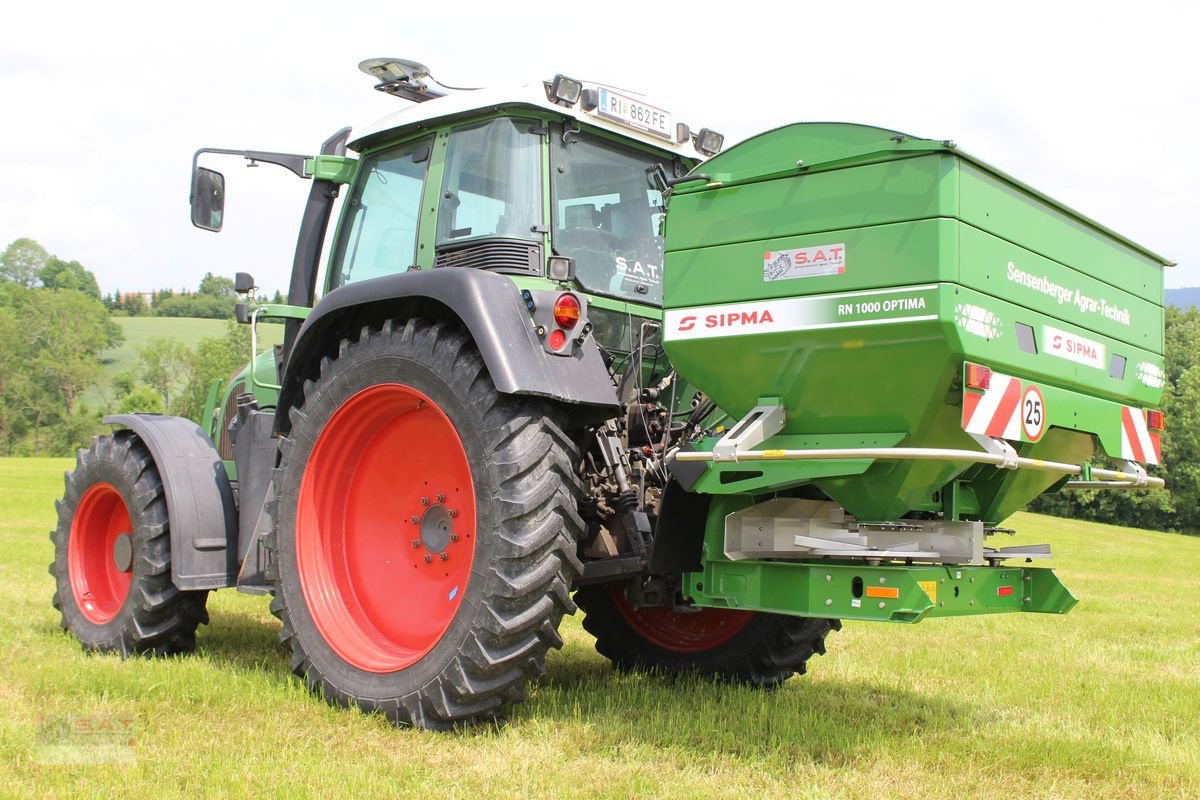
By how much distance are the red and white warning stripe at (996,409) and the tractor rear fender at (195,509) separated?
3.77 metres

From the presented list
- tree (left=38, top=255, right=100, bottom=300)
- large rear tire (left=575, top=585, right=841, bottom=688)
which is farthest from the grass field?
tree (left=38, top=255, right=100, bottom=300)

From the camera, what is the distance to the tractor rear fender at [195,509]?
5.66 meters

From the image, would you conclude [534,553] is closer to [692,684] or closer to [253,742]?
[253,742]

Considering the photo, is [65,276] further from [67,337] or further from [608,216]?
[608,216]

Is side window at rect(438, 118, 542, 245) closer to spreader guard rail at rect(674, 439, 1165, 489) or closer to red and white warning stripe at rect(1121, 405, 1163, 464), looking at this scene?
spreader guard rail at rect(674, 439, 1165, 489)

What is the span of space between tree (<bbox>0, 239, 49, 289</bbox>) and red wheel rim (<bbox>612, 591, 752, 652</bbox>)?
109059mm

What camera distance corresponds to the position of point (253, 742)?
13.0 feet

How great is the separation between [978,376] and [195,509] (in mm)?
3981

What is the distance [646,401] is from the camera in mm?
→ 4891

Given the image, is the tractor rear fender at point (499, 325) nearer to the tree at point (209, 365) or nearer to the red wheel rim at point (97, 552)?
the red wheel rim at point (97, 552)

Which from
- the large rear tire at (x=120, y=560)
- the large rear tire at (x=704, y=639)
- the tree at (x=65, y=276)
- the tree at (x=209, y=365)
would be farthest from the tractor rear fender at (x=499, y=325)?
the tree at (x=65, y=276)

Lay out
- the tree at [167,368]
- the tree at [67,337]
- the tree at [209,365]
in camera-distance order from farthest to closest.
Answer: the tree at [167,368] < the tree at [209,365] < the tree at [67,337]

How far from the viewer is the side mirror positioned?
570cm

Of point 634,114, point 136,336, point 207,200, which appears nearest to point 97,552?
point 207,200
